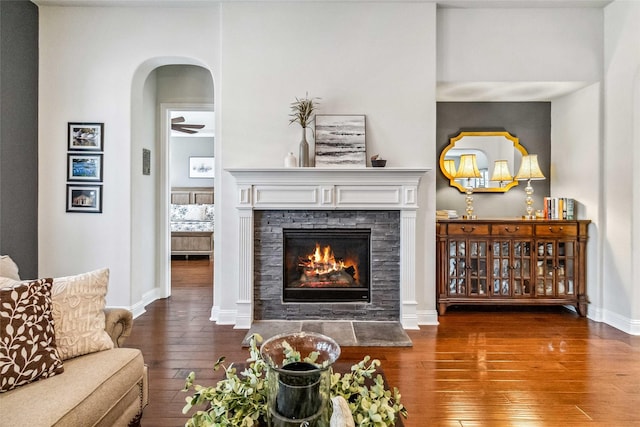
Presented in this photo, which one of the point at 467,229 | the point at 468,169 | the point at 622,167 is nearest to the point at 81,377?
the point at 467,229

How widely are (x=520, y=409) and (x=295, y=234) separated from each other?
88.8 inches

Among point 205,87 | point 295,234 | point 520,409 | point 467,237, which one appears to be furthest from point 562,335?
point 205,87

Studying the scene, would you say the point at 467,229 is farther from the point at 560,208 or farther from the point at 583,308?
the point at 583,308

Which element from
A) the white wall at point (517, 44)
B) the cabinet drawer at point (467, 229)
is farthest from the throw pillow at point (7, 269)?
the white wall at point (517, 44)

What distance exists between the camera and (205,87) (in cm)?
443

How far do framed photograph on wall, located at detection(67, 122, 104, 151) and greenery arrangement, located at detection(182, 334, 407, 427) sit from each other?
3284 millimetres

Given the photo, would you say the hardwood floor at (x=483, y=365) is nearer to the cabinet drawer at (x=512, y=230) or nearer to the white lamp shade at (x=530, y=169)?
the cabinet drawer at (x=512, y=230)

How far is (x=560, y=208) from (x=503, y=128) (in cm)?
114

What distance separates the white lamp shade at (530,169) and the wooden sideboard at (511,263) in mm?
573

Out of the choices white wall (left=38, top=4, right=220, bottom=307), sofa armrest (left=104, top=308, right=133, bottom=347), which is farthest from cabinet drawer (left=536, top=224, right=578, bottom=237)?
sofa armrest (left=104, top=308, right=133, bottom=347)

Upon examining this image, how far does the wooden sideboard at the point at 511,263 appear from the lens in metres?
3.91

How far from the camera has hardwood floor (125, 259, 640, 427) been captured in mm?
2119

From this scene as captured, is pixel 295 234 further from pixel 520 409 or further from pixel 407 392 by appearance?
pixel 520 409

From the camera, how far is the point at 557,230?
3.93 meters
